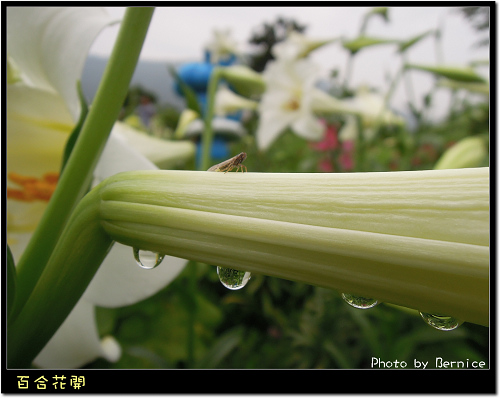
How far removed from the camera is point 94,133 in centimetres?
23

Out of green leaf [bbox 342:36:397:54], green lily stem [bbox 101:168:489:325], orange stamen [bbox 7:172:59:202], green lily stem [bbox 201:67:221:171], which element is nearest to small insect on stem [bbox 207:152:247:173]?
green lily stem [bbox 101:168:489:325]

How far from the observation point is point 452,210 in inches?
5.6

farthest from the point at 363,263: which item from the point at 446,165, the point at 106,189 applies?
the point at 446,165

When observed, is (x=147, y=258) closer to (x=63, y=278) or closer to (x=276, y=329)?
(x=63, y=278)

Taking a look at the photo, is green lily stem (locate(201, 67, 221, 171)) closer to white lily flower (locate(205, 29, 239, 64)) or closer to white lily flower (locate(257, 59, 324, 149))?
white lily flower (locate(257, 59, 324, 149))

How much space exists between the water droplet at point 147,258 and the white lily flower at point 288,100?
85 cm

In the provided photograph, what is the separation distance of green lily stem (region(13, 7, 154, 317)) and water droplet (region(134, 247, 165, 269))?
0.23ft

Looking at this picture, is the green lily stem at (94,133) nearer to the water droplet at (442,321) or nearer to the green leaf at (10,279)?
the green leaf at (10,279)

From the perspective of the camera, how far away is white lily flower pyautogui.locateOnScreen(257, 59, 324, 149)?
3.44 ft

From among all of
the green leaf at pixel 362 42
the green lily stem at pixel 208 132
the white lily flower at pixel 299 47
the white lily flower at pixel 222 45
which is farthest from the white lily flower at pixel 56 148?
the white lily flower at pixel 222 45

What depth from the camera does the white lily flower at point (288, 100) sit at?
3.44ft

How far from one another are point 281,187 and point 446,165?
0.48m

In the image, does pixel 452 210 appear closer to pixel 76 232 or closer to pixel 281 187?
pixel 281 187

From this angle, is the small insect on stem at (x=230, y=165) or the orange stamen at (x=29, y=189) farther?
the orange stamen at (x=29, y=189)
